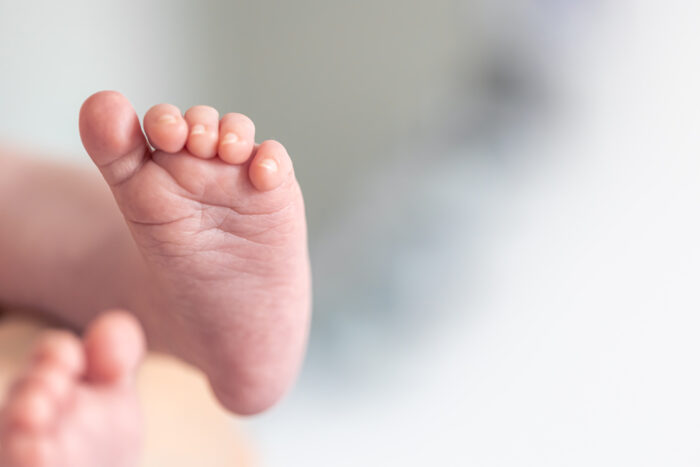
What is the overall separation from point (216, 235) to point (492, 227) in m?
0.42

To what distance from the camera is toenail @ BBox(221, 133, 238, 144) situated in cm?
44

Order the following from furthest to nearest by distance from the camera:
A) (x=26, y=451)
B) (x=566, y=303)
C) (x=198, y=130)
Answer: (x=566, y=303) → (x=198, y=130) → (x=26, y=451)

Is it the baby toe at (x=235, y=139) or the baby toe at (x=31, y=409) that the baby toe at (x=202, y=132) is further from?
the baby toe at (x=31, y=409)

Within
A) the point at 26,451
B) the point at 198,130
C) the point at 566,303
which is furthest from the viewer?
the point at 566,303

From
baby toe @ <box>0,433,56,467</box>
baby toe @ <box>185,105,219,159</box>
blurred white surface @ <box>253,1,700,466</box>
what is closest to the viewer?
baby toe @ <box>0,433,56,467</box>

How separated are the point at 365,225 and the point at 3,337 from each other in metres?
0.42

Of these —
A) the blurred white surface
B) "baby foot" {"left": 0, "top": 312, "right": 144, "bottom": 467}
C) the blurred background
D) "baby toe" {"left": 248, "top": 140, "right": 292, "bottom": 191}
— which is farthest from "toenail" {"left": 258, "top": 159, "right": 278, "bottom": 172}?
the blurred white surface

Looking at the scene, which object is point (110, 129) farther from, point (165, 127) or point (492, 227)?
point (492, 227)

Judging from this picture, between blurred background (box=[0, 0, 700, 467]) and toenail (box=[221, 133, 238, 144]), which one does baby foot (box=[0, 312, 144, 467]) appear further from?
blurred background (box=[0, 0, 700, 467])

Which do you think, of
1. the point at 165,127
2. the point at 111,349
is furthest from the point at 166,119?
the point at 111,349

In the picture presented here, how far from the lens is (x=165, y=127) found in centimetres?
43

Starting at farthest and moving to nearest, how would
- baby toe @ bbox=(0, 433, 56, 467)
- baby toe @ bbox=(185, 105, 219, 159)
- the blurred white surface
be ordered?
the blurred white surface, baby toe @ bbox=(185, 105, 219, 159), baby toe @ bbox=(0, 433, 56, 467)

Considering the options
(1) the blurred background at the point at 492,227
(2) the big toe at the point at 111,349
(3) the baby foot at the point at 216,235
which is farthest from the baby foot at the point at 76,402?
(1) the blurred background at the point at 492,227

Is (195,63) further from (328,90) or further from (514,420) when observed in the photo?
(514,420)
